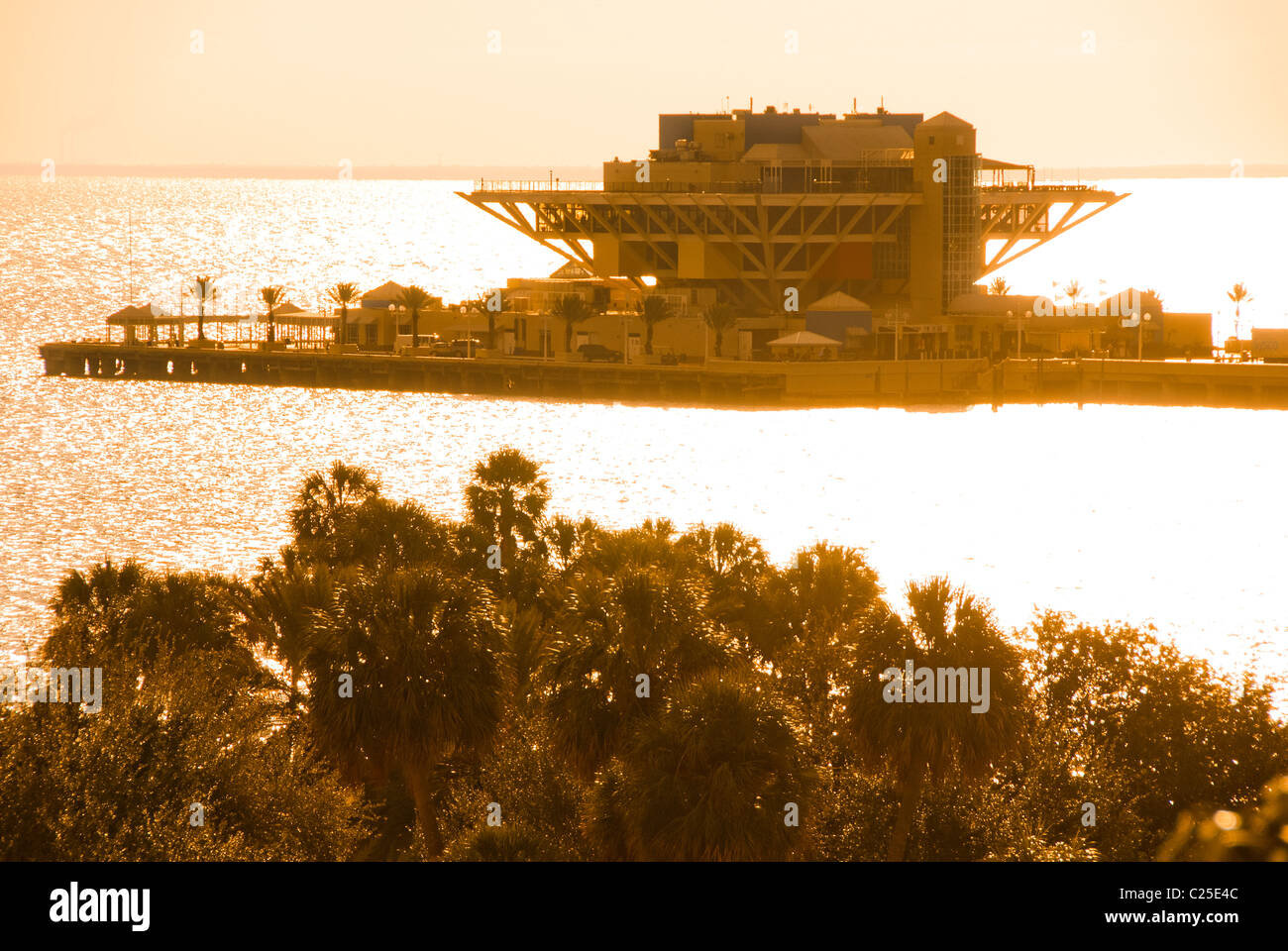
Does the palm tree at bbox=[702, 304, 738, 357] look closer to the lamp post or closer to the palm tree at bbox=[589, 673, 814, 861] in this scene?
the lamp post

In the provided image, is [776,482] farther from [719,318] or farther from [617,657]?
[617,657]

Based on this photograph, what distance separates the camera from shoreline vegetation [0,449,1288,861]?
63.8 ft

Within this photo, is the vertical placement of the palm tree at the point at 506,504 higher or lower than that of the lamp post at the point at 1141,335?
lower

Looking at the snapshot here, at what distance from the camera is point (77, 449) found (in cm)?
9650

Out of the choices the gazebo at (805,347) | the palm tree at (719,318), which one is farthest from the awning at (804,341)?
the palm tree at (719,318)

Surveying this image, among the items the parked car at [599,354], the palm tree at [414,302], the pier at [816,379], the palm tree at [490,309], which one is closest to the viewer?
the pier at [816,379]

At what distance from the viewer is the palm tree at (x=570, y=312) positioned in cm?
11081

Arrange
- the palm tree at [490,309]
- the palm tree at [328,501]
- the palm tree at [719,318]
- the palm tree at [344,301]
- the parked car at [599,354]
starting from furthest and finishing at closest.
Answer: the palm tree at [344,301] < the palm tree at [490,309] < the parked car at [599,354] < the palm tree at [719,318] < the palm tree at [328,501]

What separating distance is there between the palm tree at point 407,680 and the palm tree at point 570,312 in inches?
3488

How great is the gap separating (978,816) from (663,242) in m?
96.1

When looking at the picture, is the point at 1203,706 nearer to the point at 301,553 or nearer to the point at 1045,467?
the point at 301,553

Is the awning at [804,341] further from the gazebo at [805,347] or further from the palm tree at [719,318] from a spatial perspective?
the palm tree at [719,318]

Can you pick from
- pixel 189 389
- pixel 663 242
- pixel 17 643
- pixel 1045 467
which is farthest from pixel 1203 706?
pixel 189 389

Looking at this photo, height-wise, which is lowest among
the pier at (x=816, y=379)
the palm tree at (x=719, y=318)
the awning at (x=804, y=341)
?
the pier at (x=816, y=379)
